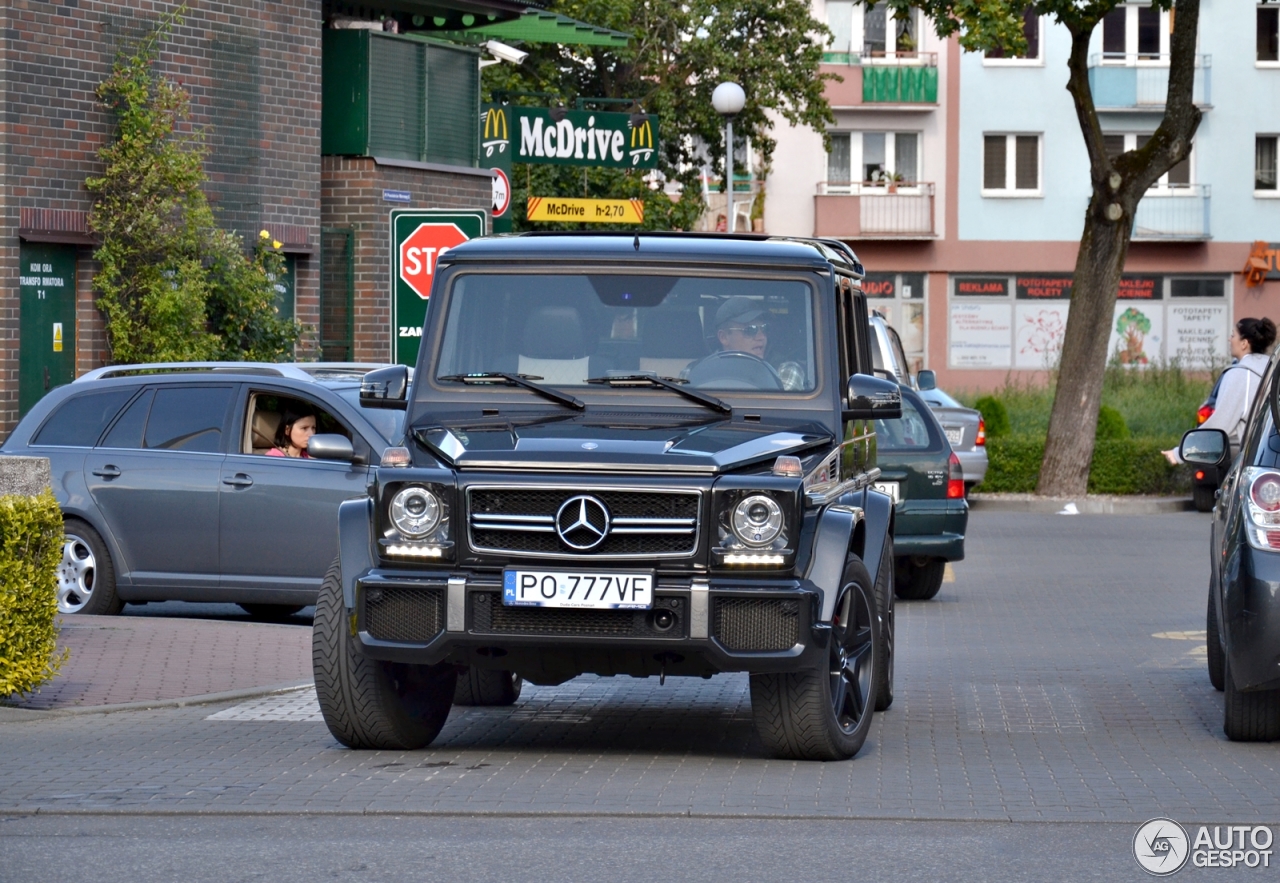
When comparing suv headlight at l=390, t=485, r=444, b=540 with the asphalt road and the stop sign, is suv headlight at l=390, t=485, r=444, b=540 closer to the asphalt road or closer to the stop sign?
the asphalt road

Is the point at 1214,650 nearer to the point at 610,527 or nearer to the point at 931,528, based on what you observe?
the point at 610,527

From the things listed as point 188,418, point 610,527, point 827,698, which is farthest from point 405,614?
point 188,418

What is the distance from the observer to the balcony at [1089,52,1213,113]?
55.2 meters

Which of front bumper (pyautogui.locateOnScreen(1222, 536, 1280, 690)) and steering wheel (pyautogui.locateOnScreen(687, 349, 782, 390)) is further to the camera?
steering wheel (pyautogui.locateOnScreen(687, 349, 782, 390))

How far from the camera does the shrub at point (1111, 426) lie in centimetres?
3045

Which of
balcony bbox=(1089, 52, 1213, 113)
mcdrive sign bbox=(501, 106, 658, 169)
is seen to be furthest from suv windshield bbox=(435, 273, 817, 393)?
balcony bbox=(1089, 52, 1213, 113)

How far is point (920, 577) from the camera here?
54.0 ft

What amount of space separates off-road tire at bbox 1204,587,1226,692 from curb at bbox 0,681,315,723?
443 cm

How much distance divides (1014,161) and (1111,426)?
26397mm

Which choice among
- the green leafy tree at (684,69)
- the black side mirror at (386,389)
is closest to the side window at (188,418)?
the black side mirror at (386,389)

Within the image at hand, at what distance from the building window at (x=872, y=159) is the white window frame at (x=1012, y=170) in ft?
5.60

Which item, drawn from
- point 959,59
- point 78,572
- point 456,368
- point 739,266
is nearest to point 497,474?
point 456,368

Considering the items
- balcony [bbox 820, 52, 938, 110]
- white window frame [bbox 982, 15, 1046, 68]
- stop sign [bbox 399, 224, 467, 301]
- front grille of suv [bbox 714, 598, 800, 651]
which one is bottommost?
front grille of suv [bbox 714, 598, 800, 651]

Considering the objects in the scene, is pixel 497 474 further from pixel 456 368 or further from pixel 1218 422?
pixel 1218 422
